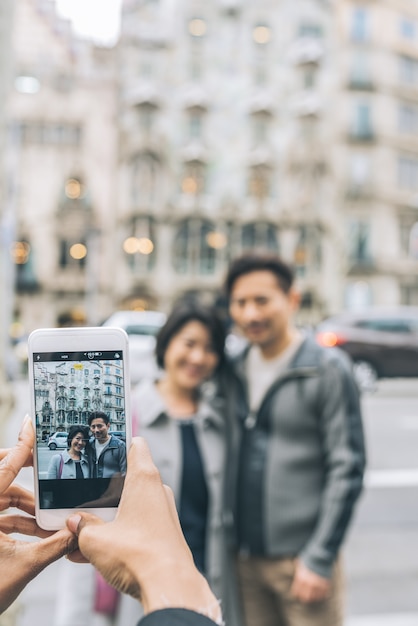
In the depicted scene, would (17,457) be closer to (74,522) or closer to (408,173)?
(74,522)

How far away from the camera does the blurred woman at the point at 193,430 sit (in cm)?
205

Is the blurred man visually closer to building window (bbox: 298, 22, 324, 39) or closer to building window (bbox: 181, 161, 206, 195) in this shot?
building window (bbox: 181, 161, 206, 195)

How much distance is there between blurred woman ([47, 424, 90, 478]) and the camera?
0.87 m

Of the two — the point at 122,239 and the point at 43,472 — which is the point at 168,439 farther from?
the point at 122,239

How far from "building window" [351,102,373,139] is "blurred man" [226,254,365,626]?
26.1 m

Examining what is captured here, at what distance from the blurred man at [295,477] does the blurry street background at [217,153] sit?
21205 mm

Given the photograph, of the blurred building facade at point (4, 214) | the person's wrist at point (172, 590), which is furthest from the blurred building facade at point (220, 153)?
the person's wrist at point (172, 590)

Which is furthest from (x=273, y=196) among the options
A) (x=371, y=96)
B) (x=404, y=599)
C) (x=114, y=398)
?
(x=114, y=398)

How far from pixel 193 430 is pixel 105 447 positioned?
1.34 metres

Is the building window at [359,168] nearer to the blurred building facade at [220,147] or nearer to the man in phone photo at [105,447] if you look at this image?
the blurred building facade at [220,147]

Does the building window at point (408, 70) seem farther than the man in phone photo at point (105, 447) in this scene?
Yes

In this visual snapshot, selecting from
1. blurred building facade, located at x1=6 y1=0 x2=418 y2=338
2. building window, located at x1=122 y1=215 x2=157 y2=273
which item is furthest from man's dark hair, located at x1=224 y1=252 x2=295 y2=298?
building window, located at x1=122 y1=215 x2=157 y2=273

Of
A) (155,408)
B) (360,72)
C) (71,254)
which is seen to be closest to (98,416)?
(155,408)

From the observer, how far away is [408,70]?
26.9 meters
